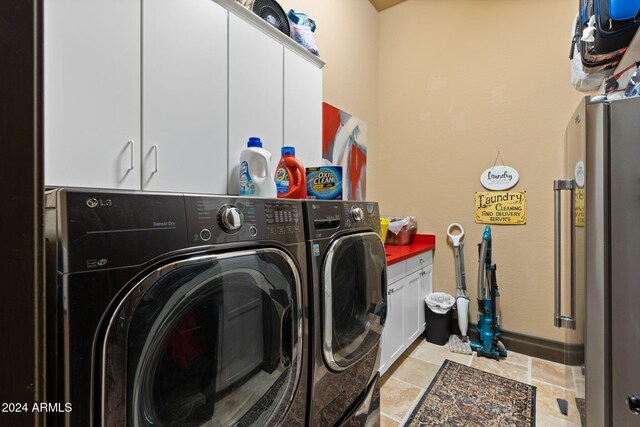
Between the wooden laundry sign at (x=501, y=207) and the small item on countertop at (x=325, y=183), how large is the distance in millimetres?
1783

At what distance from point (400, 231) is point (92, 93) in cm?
246

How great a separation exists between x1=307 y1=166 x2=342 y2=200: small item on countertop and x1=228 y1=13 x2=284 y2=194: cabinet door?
0.76ft

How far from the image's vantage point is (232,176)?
134 cm

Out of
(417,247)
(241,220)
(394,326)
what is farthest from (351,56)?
(241,220)

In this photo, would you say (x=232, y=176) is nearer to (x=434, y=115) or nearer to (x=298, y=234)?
(x=298, y=234)

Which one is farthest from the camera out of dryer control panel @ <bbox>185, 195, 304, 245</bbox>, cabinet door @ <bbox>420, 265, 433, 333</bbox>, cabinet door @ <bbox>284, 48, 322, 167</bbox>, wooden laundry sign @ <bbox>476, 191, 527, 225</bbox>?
cabinet door @ <bbox>420, 265, 433, 333</bbox>

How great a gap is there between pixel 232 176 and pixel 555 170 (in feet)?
8.48

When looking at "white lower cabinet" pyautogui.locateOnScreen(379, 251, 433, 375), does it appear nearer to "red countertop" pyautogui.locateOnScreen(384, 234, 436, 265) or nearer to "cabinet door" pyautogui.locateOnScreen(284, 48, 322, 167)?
"red countertop" pyautogui.locateOnScreen(384, 234, 436, 265)

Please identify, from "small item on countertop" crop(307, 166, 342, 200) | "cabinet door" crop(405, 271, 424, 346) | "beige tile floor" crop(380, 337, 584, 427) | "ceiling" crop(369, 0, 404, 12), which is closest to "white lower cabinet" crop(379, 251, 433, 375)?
"cabinet door" crop(405, 271, 424, 346)

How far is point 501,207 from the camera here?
8.55ft

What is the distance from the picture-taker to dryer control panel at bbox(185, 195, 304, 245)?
70cm

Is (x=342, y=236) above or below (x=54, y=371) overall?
above

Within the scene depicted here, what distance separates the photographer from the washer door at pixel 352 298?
110 centimetres

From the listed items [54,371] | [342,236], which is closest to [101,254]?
[54,371]
